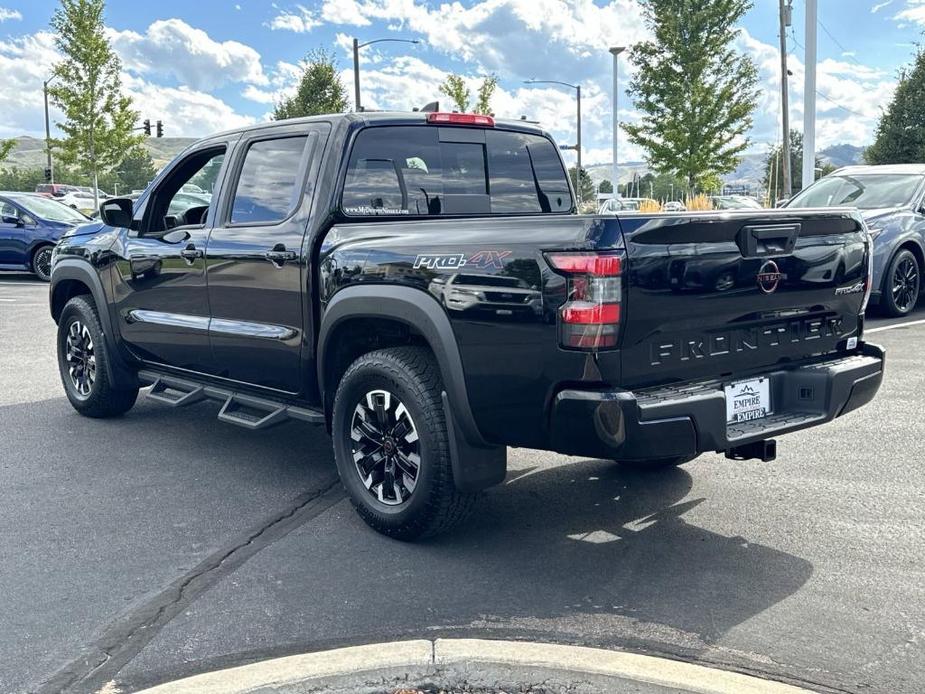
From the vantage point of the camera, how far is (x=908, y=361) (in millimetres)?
8141

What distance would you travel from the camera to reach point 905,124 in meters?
26.5

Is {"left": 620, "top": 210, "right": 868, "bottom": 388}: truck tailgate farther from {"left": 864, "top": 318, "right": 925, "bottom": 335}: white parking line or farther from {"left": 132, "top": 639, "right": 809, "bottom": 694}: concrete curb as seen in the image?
{"left": 864, "top": 318, "right": 925, "bottom": 335}: white parking line

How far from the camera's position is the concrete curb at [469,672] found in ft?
9.45

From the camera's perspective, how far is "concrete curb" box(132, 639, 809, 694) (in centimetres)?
288

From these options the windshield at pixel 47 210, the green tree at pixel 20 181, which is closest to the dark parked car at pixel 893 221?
the windshield at pixel 47 210

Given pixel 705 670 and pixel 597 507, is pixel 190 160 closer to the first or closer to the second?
pixel 597 507

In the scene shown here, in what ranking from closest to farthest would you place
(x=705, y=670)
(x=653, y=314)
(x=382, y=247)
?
(x=705, y=670) → (x=653, y=314) → (x=382, y=247)

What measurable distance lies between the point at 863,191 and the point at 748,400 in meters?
8.73

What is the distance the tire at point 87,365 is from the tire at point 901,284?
8088 millimetres

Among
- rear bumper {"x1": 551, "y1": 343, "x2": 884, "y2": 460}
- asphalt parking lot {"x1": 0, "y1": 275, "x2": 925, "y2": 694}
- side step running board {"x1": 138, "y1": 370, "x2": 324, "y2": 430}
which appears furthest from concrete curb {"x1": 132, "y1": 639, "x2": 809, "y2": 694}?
side step running board {"x1": 138, "y1": 370, "x2": 324, "y2": 430}

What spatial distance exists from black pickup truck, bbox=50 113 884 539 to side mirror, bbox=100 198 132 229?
0.06ft

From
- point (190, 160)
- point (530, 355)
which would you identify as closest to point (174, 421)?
point (190, 160)

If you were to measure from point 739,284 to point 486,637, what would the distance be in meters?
1.69

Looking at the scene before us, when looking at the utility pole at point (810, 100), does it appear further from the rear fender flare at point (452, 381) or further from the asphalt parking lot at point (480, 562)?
the rear fender flare at point (452, 381)
